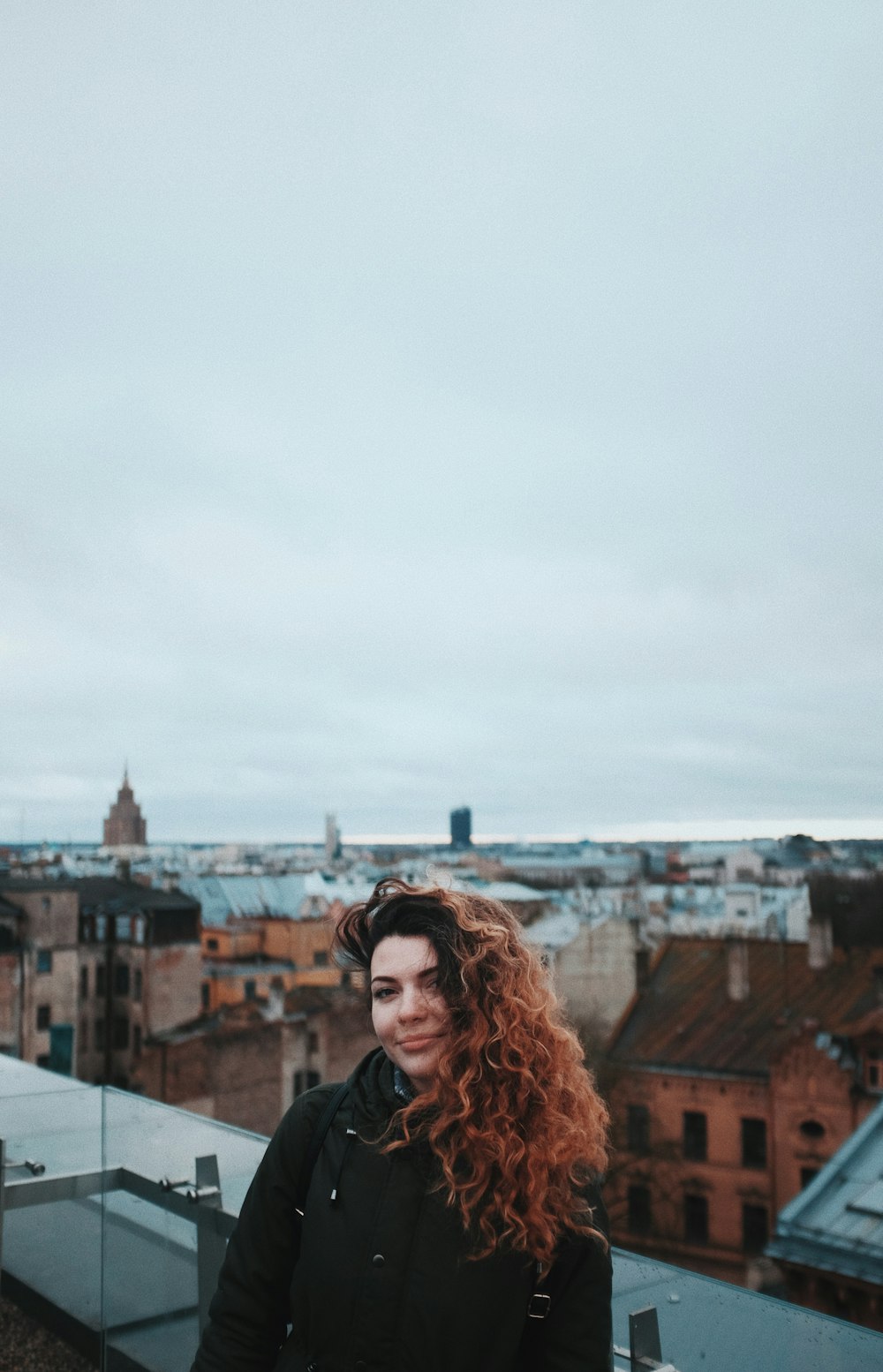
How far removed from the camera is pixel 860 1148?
1562 centimetres

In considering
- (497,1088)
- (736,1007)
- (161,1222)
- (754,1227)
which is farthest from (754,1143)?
(497,1088)

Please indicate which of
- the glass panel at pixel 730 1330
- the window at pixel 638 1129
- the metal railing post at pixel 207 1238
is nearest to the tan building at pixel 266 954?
the window at pixel 638 1129

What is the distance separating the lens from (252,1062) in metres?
24.7

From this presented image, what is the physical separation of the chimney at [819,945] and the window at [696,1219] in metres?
5.36

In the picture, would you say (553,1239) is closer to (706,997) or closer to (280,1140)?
(280,1140)

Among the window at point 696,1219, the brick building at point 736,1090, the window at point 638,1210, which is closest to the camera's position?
the brick building at point 736,1090

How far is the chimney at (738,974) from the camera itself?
76.7 ft

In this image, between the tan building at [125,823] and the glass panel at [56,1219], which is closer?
the glass panel at [56,1219]

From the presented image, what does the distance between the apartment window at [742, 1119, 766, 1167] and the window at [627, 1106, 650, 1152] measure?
2.02 m

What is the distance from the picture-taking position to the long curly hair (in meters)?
1.84

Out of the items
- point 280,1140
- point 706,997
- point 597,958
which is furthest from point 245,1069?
point 280,1140

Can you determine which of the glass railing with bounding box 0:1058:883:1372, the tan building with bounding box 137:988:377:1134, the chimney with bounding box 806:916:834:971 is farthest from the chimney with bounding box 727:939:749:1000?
the glass railing with bounding box 0:1058:883:1372

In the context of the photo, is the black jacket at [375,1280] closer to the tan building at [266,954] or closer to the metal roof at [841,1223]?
the metal roof at [841,1223]

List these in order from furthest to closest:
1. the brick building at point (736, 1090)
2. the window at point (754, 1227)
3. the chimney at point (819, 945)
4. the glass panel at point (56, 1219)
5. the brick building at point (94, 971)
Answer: the brick building at point (94, 971) → the chimney at point (819, 945) → the window at point (754, 1227) → the brick building at point (736, 1090) → the glass panel at point (56, 1219)
